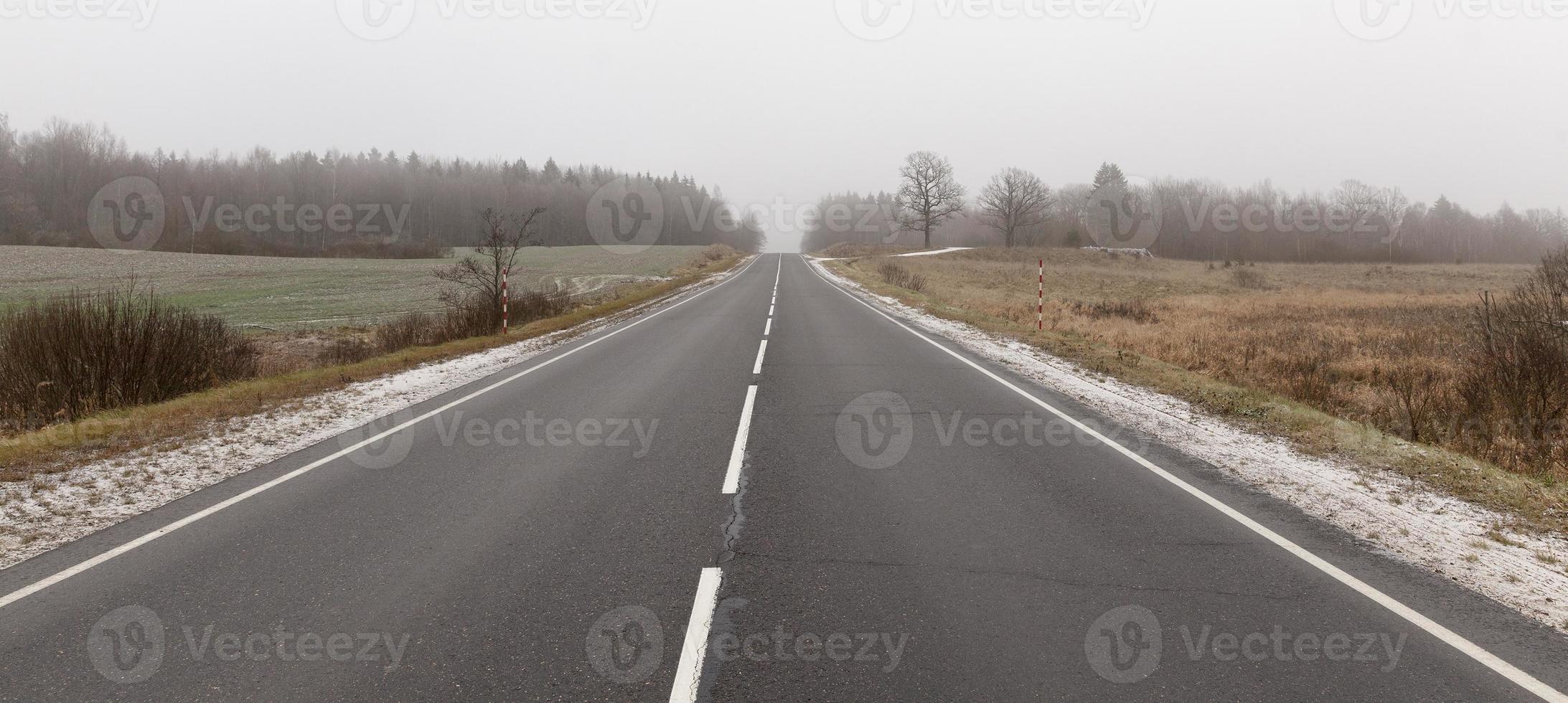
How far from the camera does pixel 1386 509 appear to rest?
5.30 m

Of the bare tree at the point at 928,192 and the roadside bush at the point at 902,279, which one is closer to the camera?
the roadside bush at the point at 902,279

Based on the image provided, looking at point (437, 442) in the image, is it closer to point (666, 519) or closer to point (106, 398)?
point (666, 519)

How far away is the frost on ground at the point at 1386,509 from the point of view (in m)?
4.05

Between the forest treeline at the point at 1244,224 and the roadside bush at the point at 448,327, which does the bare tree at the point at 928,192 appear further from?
the roadside bush at the point at 448,327

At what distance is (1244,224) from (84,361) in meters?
115
